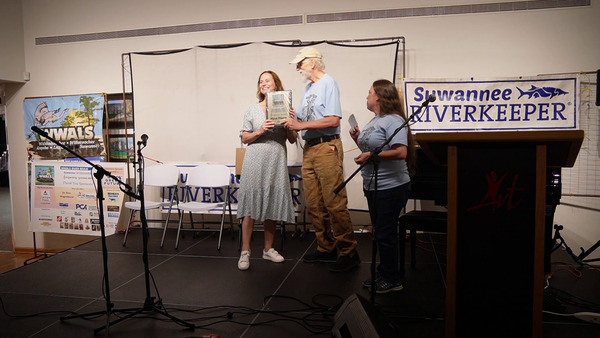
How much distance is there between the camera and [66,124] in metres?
5.57

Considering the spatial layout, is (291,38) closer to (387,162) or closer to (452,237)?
(387,162)

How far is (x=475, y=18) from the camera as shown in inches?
179

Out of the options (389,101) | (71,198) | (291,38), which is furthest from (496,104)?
(71,198)

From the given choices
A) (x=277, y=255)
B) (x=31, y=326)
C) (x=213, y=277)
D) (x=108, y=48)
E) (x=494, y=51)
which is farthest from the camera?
(x=108, y=48)

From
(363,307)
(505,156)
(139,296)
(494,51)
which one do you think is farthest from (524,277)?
(494,51)

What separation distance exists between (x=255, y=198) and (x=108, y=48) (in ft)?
11.8

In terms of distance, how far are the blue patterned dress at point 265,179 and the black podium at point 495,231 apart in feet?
6.16

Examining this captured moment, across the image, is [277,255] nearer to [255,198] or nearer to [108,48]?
[255,198]

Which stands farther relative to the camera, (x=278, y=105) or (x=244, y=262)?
(x=244, y=262)

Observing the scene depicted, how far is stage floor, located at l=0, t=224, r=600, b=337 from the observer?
8.00ft

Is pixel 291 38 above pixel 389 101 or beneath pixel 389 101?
above

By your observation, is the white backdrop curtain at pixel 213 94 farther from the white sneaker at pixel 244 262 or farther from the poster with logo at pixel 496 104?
the white sneaker at pixel 244 262

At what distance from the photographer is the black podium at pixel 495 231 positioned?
1707 millimetres

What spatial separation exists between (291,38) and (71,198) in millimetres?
3519
